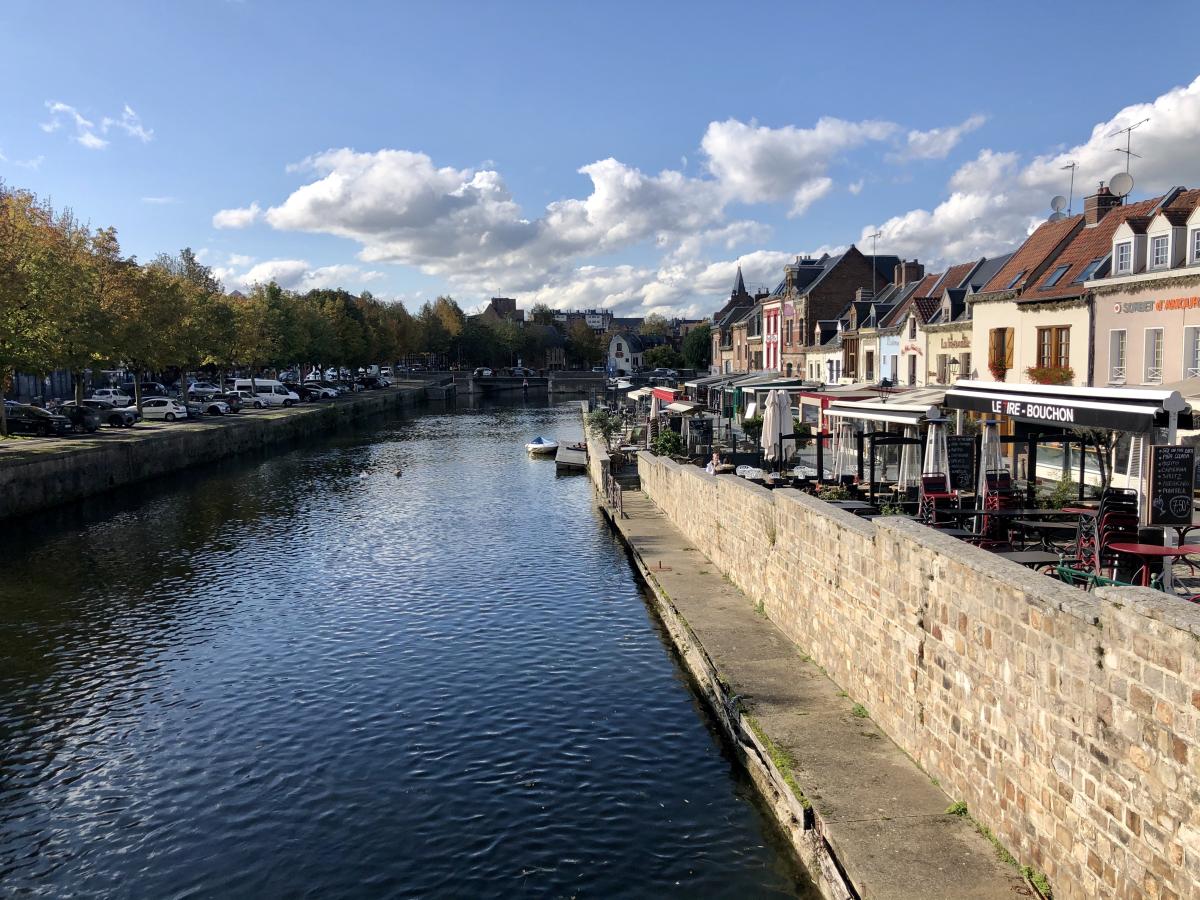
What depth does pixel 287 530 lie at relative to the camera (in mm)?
33250

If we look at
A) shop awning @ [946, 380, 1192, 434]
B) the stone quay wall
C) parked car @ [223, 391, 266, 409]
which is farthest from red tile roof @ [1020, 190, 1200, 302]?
parked car @ [223, 391, 266, 409]

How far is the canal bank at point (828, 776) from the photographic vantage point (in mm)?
8992

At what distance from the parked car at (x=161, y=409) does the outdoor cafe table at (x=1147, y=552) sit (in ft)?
200

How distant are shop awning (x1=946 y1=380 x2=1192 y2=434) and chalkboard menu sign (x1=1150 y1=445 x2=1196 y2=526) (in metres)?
0.61

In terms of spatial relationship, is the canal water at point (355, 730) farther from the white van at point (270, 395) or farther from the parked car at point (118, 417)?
the white van at point (270, 395)

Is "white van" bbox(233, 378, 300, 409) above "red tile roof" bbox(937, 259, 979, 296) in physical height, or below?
below

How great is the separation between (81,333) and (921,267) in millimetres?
52048

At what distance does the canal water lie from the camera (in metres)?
11.3

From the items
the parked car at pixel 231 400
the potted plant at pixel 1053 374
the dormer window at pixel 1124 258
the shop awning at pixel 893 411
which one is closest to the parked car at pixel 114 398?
the parked car at pixel 231 400

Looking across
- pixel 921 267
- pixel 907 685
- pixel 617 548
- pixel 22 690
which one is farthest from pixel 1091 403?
pixel 921 267

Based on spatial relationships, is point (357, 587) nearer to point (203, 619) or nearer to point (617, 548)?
point (203, 619)

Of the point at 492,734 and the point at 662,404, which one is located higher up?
the point at 662,404

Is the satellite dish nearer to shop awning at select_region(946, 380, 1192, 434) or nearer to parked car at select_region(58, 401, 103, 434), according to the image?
shop awning at select_region(946, 380, 1192, 434)

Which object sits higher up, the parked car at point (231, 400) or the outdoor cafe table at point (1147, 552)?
the parked car at point (231, 400)
